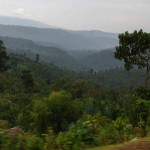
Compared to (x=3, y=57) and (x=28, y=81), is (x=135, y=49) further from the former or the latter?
(x=28, y=81)

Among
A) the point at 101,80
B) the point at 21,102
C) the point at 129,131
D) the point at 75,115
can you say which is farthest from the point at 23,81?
the point at 101,80

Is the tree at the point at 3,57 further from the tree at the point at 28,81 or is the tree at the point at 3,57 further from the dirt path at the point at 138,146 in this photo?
the dirt path at the point at 138,146

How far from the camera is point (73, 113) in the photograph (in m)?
42.2

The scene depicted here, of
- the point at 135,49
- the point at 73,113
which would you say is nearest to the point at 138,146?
the point at 135,49

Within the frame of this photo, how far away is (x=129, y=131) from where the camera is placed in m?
8.30

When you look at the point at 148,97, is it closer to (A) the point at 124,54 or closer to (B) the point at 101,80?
(A) the point at 124,54

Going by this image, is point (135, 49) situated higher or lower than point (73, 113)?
higher

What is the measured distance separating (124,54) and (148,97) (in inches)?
187

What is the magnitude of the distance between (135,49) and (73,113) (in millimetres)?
18937

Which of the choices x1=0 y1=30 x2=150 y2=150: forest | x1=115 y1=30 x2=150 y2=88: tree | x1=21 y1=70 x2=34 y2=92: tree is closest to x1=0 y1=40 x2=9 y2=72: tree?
x1=0 y1=30 x2=150 y2=150: forest

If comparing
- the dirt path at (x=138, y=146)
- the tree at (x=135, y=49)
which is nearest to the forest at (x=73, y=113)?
the tree at (x=135, y=49)

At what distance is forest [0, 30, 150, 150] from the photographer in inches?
235

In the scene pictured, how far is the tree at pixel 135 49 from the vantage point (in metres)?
24.1

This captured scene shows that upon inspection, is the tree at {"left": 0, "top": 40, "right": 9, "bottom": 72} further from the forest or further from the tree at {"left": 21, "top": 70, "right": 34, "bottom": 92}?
the tree at {"left": 21, "top": 70, "right": 34, "bottom": 92}
